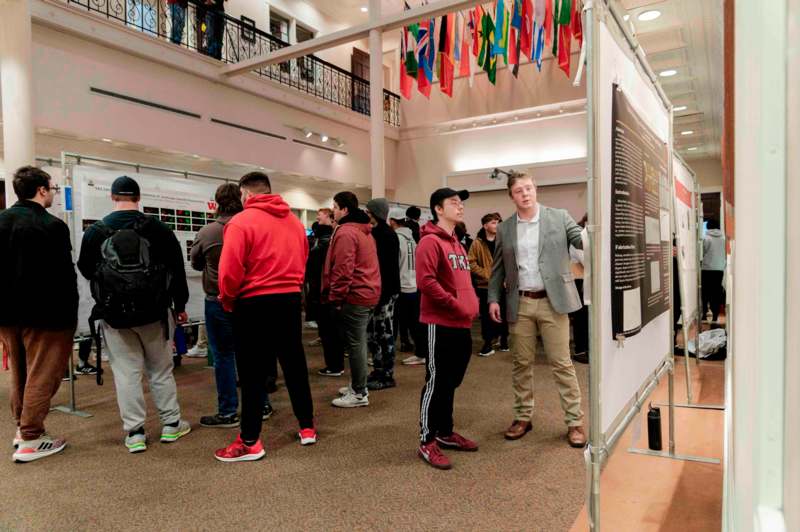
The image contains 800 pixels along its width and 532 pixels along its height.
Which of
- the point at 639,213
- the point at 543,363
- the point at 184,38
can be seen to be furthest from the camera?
the point at 184,38

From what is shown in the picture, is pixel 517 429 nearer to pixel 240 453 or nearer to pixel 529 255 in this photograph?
pixel 529 255

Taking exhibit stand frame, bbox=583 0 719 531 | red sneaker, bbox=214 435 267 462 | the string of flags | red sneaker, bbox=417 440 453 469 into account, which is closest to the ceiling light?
the string of flags

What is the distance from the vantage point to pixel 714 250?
7.30m

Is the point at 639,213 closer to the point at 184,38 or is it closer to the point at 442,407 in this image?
the point at 442,407

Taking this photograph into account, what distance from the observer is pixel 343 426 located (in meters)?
3.34

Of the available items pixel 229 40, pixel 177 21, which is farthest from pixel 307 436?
pixel 229 40

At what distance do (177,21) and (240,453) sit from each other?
778cm

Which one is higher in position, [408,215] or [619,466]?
[408,215]

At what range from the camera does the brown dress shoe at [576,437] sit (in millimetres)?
2902

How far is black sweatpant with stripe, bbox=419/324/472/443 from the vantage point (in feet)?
8.91

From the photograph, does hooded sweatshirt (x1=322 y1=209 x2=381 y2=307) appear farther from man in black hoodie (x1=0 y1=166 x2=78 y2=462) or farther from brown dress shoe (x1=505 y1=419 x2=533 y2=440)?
man in black hoodie (x1=0 y1=166 x2=78 y2=462)

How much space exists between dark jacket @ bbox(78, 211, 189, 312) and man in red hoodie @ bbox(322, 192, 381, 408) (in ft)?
3.26

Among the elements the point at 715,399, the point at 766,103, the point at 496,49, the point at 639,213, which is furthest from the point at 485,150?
the point at 766,103

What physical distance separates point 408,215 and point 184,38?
6133 millimetres
